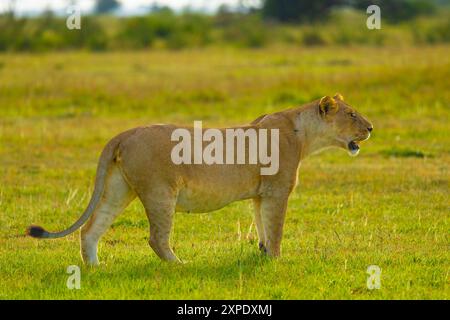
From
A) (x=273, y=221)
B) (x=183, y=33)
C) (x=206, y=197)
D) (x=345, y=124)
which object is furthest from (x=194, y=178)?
(x=183, y=33)

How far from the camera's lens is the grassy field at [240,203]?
639 cm

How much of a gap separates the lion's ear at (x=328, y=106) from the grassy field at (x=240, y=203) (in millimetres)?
1090

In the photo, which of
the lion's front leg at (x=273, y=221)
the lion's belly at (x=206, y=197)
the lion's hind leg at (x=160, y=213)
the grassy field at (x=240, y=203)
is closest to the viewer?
the grassy field at (x=240, y=203)

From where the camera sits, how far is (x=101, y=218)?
22.7ft

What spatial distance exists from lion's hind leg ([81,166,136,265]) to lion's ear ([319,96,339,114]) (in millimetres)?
1663

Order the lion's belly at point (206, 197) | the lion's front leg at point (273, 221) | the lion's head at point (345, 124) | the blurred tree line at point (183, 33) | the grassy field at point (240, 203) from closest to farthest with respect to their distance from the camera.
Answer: the grassy field at point (240, 203) → the lion's belly at point (206, 197) → the lion's front leg at point (273, 221) → the lion's head at point (345, 124) → the blurred tree line at point (183, 33)

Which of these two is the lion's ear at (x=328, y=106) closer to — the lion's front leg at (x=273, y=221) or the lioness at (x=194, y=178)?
the lioness at (x=194, y=178)

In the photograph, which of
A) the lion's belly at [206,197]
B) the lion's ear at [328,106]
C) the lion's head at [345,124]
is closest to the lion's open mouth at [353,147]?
the lion's head at [345,124]

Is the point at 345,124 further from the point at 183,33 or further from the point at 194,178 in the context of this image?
the point at 183,33

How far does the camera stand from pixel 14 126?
592 inches

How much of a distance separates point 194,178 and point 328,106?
1.33m

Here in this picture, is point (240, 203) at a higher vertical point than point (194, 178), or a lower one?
higher

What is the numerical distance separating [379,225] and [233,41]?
29610 millimetres

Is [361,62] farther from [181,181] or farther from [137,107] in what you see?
[181,181]
